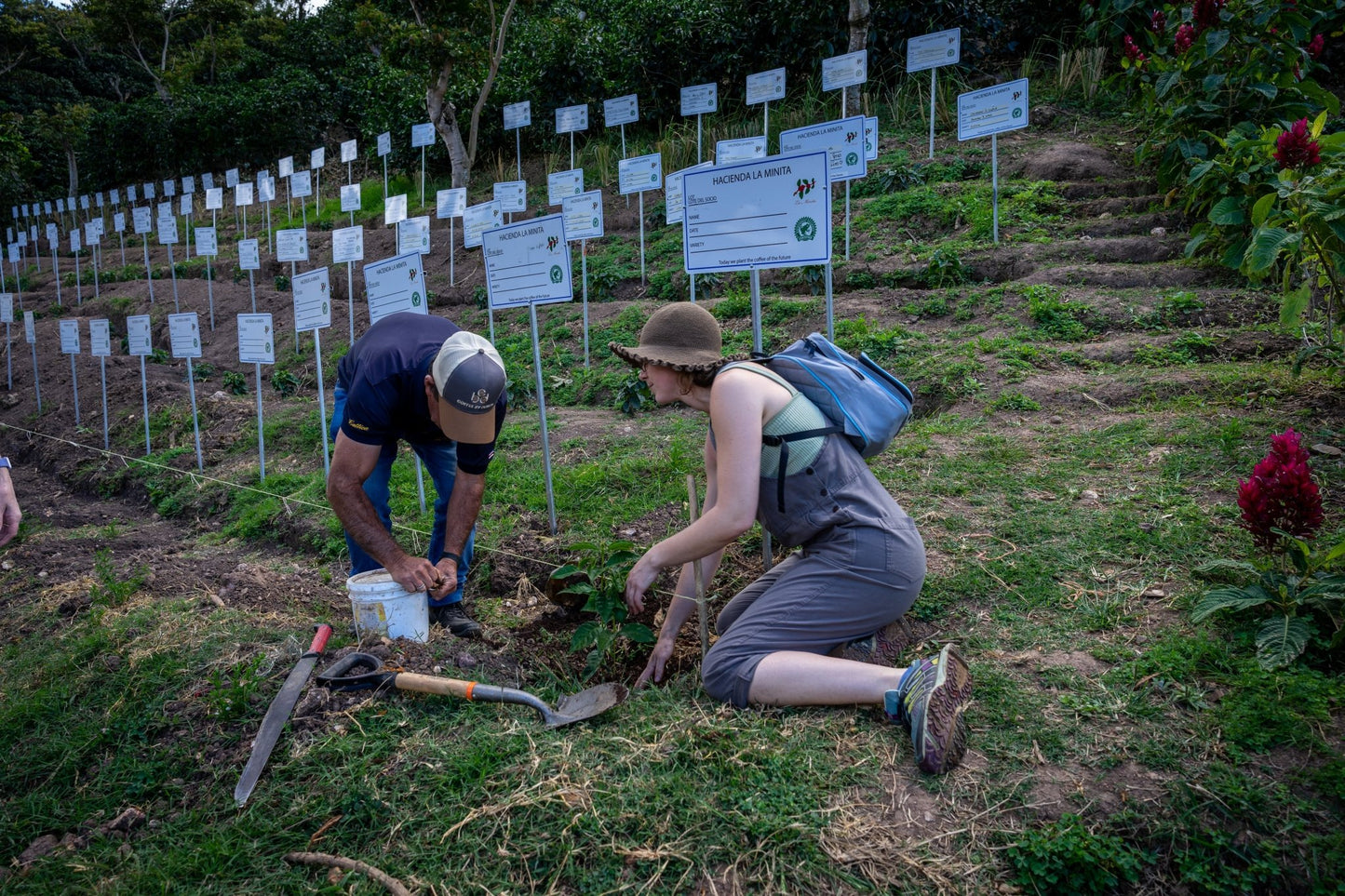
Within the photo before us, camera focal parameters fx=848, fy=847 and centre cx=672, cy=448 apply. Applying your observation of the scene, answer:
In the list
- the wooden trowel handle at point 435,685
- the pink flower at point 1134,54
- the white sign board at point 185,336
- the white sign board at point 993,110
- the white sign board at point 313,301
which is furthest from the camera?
the pink flower at point 1134,54

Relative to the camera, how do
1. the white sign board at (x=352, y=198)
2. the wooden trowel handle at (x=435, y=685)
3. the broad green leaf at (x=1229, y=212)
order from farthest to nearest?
the white sign board at (x=352, y=198)
the broad green leaf at (x=1229, y=212)
the wooden trowel handle at (x=435, y=685)

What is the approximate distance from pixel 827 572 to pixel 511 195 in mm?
8398

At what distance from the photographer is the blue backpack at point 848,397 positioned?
9.18 feet

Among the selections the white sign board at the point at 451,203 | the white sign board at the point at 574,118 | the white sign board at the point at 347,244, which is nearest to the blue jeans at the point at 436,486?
the white sign board at the point at 347,244

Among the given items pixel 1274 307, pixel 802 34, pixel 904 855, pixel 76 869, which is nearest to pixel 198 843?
pixel 76 869

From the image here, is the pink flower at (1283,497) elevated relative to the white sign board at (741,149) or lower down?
lower down

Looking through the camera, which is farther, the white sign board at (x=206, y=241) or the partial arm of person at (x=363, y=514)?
the white sign board at (x=206, y=241)

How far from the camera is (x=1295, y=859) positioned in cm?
200

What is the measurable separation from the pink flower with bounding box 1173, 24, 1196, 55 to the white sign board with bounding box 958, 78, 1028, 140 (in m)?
1.18

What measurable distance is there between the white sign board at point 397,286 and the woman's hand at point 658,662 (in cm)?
277

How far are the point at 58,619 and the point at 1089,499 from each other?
5.07 meters

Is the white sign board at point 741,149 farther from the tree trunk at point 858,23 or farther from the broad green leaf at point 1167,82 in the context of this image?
the broad green leaf at point 1167,82

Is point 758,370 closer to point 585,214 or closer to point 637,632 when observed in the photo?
point 637,632

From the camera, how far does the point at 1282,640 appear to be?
8.36ft
